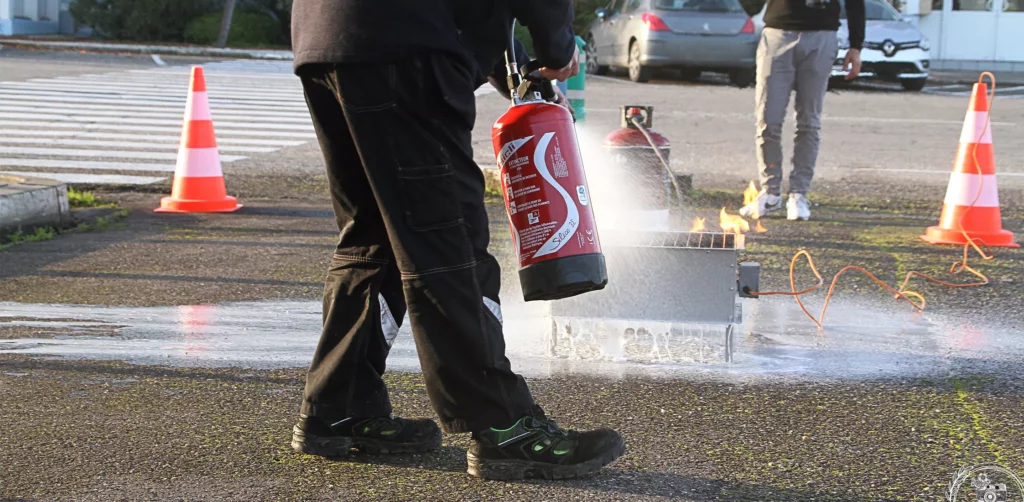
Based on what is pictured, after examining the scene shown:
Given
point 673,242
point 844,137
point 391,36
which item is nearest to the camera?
point 391,36

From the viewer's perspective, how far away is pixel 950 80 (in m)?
21.5

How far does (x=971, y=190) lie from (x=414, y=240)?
4825 mm

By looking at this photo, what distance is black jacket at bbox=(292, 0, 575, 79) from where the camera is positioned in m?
2.94

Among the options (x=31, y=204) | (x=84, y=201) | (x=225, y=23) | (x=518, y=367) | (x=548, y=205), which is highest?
(x=225, y=23)

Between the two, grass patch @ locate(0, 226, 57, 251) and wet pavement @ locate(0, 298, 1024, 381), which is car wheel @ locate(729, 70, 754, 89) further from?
wet pavement @ locate(0, 298, 1024, 381)

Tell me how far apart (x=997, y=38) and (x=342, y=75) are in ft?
80.9

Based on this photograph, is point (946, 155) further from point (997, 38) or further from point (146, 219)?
point (997, 38)

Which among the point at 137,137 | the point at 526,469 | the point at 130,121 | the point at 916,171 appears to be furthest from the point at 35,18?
the point at 526,469

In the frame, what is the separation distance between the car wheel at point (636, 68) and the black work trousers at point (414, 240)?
16.2 metres

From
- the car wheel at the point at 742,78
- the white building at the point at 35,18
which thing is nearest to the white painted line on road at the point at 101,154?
the car wheel at the point at 742,78

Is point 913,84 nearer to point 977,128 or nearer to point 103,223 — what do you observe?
point 977,128

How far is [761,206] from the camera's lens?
25.5 ft

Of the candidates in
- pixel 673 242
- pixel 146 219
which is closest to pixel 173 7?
pixel 146 219

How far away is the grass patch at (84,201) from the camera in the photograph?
8.02 meters
